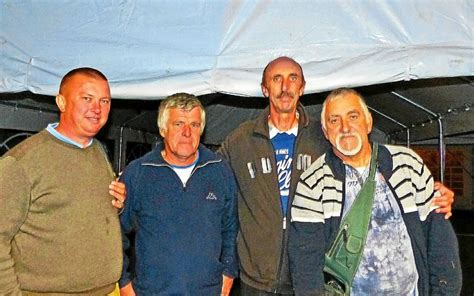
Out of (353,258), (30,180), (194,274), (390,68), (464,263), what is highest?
(390,68)

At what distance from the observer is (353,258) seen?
191 cm

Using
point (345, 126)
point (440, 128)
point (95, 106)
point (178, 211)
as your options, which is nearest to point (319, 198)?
point (345, 126)

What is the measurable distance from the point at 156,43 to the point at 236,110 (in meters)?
2.57

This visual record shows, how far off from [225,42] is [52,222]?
121cm

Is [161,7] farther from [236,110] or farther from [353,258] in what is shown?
[236,110]

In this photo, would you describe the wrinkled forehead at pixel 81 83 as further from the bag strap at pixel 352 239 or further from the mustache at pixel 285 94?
the bag strap at pixel 352 239

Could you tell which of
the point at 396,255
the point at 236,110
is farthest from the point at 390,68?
the point at 236,110

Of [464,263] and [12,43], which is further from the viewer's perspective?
[464,263]

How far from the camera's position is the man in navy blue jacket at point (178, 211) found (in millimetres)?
2188

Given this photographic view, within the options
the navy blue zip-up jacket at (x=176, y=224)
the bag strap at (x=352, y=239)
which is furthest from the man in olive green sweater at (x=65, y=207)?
the bag strap at (x=352, y=239)

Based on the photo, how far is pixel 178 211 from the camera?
7.23ft

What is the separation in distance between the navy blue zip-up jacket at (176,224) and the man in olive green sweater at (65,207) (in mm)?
168

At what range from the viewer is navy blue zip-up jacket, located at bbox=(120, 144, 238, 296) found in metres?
2.19

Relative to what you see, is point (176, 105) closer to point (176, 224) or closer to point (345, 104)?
point (176, 224)
